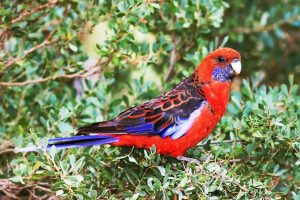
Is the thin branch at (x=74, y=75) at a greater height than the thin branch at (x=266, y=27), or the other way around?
the thin branch at (x=266, y=27)

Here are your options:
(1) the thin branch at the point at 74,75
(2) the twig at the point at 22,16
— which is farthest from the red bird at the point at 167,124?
(2) the twig at the point at 22,16

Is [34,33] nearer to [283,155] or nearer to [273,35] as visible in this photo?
[283,155]

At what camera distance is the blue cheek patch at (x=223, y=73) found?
388 cm

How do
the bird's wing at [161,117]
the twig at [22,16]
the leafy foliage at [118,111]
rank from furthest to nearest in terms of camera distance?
the twig at [22,16], the bird's wing at [161,117], the leafy foliage at [118,111]

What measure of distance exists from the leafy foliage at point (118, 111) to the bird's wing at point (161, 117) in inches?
6.0

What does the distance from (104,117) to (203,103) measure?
0.84 metres

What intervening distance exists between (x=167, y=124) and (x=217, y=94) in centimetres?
38

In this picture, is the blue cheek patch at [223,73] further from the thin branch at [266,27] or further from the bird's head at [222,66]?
the thin branch at [266,27]

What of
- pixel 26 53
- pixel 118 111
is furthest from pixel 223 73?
pixel 26 53

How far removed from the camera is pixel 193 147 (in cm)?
377

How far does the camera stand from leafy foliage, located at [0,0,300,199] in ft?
10.8

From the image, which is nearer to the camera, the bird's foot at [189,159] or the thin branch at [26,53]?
the bird's foot at [189,159]

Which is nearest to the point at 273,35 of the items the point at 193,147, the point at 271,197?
the point at 193,147

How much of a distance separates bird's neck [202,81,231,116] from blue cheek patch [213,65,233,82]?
39 mm
